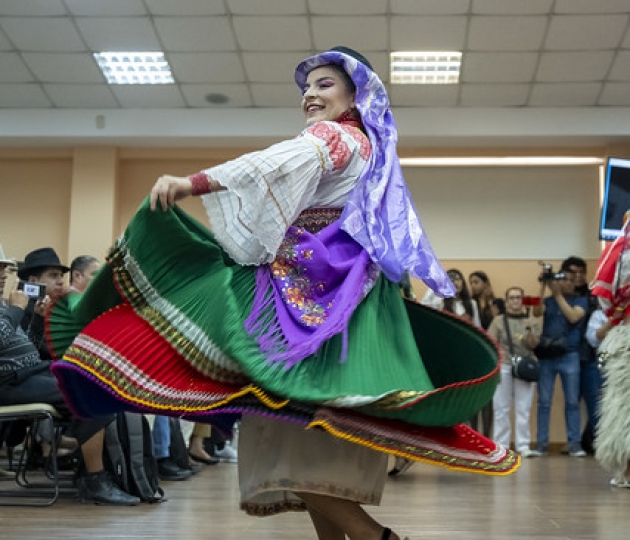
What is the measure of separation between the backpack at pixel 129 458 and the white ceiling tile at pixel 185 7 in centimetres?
390

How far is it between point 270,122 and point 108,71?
1.47m

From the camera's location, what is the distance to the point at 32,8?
22.7 ft

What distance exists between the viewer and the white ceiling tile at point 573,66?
23.9 ft

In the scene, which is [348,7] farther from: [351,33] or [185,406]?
[185,406]

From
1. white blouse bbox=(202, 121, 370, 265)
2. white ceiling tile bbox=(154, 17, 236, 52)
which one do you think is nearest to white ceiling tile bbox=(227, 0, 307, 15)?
white ceiling tile bbox=(154, 17, 236, 52)

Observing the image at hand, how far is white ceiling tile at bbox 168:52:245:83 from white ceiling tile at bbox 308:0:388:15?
0.91 m

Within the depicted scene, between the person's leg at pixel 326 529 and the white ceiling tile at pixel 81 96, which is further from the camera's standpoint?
the white ceiling tile at pixel 81 96

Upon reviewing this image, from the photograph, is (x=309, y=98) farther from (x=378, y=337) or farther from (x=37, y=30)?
(x=37, y=30)

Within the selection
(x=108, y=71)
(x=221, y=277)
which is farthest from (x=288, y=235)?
(x=108, y=71)

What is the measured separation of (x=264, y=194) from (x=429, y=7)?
541 cm

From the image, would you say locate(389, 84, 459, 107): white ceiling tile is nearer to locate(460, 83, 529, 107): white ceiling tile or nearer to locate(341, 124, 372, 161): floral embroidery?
locate(460, 83, 529, 107): white ceiling tile

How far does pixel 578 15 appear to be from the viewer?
6.84 meters

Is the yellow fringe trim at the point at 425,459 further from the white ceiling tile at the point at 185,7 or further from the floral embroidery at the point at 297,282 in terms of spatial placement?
the white ceiling tile at the point at 185,7

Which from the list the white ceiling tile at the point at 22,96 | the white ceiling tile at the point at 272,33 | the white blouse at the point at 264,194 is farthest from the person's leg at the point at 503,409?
the white blouse at the point at 264,194
